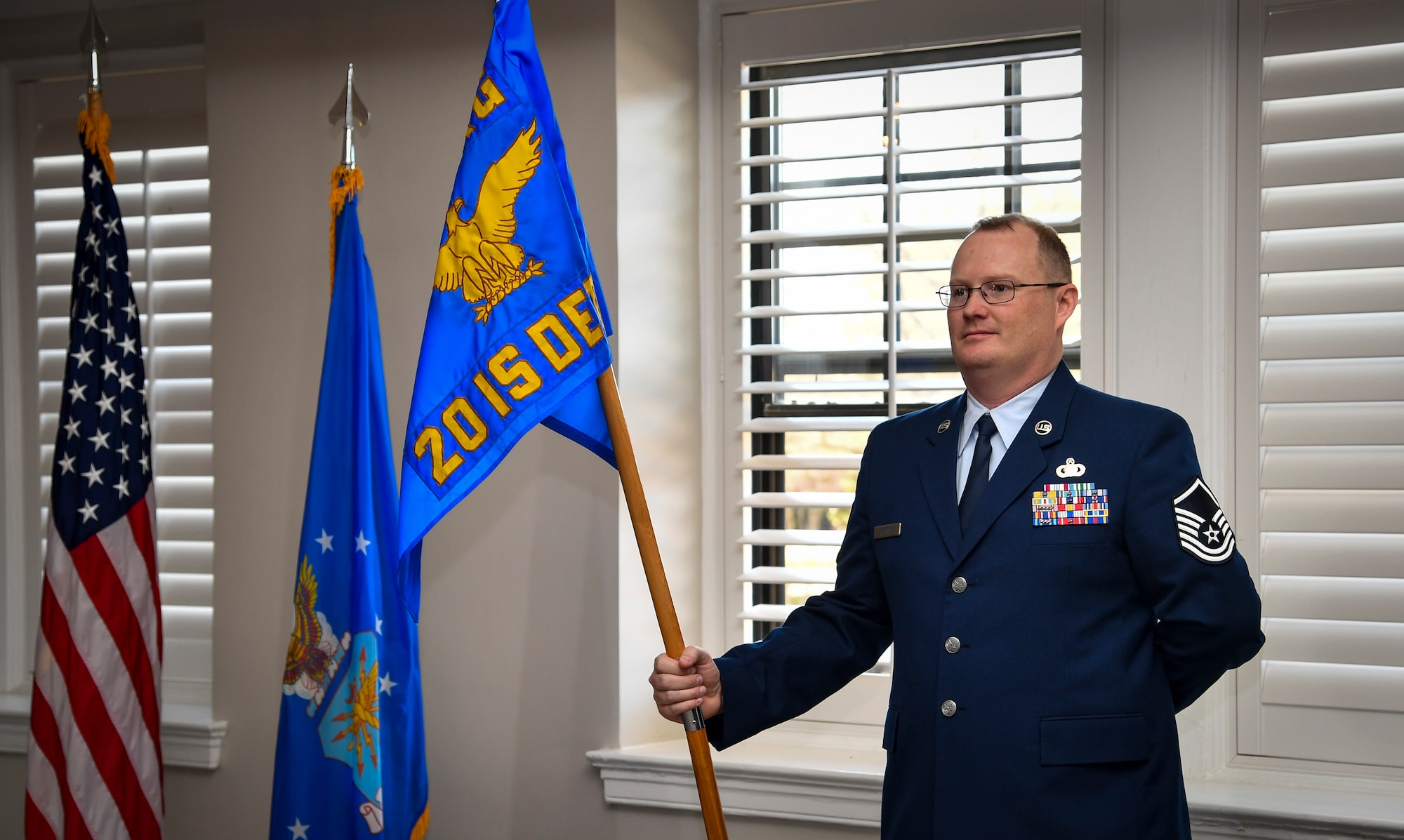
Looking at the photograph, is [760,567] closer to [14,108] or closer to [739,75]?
[739,75]

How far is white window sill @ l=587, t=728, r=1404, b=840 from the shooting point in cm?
189

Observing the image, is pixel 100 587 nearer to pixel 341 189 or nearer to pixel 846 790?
pixel 341 189

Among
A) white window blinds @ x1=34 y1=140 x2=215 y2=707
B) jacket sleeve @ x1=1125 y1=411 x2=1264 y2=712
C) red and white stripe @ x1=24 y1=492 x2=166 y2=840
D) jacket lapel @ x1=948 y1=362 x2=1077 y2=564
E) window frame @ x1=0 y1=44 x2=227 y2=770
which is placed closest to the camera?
jacket sleeve @ x1=1125 y1=411 x2=1264 y2=712

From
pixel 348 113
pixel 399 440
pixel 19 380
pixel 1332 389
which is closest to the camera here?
pixel 1332 389

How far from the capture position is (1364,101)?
204 centimetres

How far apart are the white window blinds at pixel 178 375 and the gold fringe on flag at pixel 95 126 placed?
38cm

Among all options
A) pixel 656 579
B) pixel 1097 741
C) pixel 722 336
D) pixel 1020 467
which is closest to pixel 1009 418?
pixel 1020 467

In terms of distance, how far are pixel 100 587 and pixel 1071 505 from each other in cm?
201

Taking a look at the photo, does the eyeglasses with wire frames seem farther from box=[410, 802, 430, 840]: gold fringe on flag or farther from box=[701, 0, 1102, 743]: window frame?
box=[410, 802, 430, 840]: gold fringe on flag

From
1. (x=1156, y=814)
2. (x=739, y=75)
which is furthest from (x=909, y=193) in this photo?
(x=1156, y=814)

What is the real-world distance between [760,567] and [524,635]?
543mm

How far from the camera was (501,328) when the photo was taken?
5.17 ft

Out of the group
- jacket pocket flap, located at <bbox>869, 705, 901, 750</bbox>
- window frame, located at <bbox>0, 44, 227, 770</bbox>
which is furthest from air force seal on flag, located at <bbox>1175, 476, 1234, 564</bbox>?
window frame, located at <bbox>0, 44, 227, 770</bbox>

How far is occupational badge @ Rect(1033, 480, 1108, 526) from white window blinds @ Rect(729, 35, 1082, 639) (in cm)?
83
